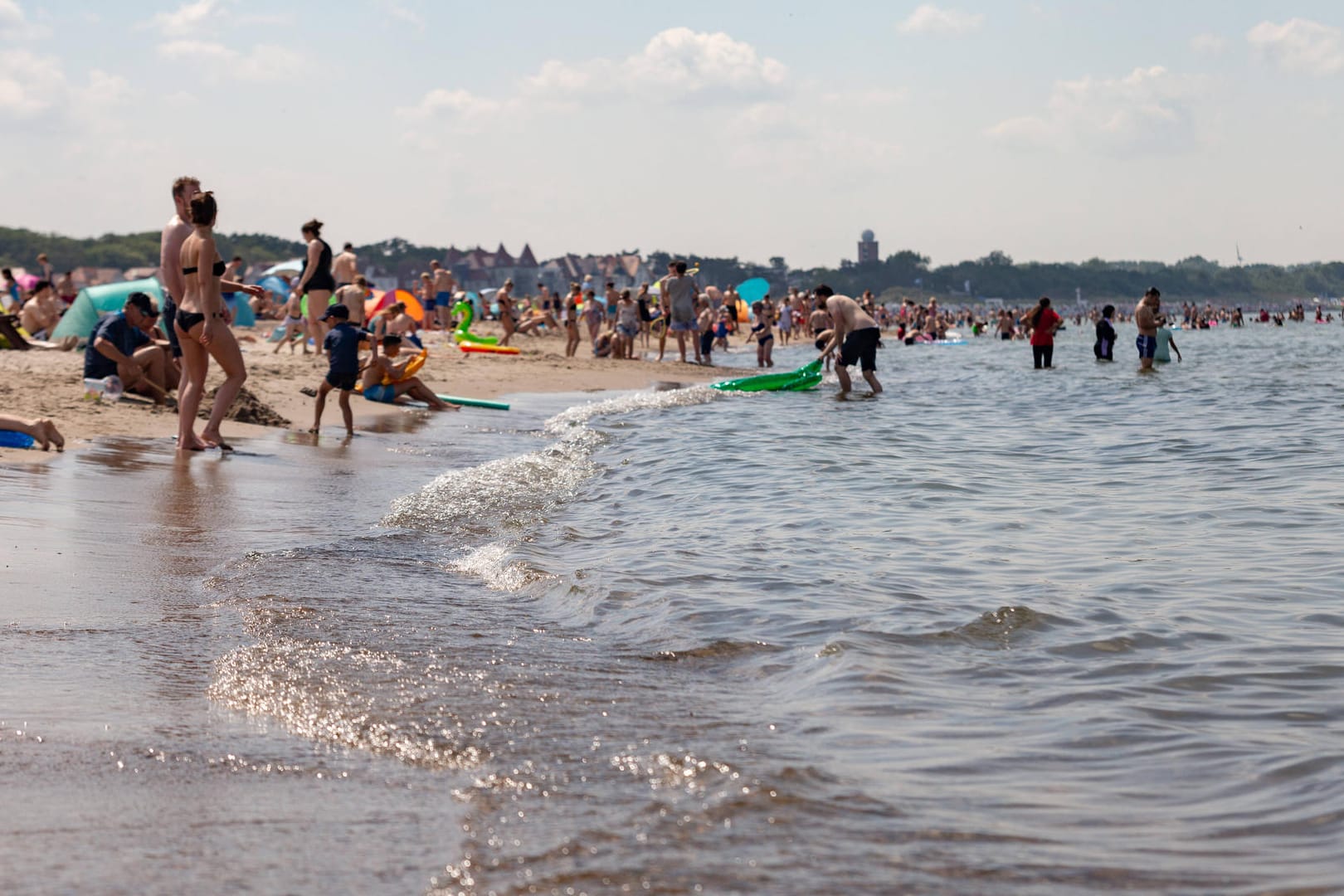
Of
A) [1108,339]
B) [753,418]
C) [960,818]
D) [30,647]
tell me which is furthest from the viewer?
[1108,339]

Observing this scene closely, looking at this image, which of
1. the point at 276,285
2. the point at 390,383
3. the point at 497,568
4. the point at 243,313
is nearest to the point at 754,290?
the point at 276,285

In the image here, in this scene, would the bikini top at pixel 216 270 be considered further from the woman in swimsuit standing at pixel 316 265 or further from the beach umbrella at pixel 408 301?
the beach umbrella at pixel 408 301

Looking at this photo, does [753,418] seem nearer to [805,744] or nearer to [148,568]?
[148,568]

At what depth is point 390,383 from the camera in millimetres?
13633

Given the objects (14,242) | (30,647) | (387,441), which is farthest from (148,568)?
(14,242)

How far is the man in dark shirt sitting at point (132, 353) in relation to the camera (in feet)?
34.3

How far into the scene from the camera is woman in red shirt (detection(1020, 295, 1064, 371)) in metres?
23.3

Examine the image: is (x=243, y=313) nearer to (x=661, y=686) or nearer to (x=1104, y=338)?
(x=1104, y=338)

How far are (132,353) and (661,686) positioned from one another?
837cm

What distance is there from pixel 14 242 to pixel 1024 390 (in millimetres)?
116959

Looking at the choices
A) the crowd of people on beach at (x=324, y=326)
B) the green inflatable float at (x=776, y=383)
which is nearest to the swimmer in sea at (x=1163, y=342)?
the crowd of people on beach at (x=324, y=326)

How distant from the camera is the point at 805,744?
3.11 meters

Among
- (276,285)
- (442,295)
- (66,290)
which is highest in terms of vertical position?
(276,285)

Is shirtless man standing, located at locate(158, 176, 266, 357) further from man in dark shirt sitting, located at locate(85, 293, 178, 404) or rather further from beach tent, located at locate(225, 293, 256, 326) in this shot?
beach tent, located at locate(225, 293, 256, 326)
